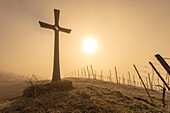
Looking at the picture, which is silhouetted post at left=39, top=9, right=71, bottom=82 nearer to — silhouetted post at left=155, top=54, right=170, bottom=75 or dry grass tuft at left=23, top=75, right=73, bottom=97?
dry grass tuft at left=23, top=75, right=73, bottom=97

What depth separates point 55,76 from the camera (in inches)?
445

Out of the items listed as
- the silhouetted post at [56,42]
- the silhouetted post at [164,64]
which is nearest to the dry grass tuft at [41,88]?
the silhouetted post at [56,42]

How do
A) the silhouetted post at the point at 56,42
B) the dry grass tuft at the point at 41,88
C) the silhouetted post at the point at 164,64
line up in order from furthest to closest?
1. the silhouetted post at the point at 56,42
2. the dry grass tuft at the point at 41,88
3. the silhouetted post at the point at 164,64

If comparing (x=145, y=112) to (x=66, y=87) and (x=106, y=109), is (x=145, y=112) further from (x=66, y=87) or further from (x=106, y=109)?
(x=66, y=87)

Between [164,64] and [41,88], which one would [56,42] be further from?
[164,64]

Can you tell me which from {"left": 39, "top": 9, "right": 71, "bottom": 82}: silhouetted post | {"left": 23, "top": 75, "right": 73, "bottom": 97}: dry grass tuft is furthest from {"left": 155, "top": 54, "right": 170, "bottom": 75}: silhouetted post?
{"left": 39, "top": 9, "right": 71, "bottom": 82}: silhouetted post

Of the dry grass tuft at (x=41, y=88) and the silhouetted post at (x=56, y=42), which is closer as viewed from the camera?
the dry grass tuft at (x=41, y=88)

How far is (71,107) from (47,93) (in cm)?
352

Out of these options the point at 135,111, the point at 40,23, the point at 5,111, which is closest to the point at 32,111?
the point at 5,111

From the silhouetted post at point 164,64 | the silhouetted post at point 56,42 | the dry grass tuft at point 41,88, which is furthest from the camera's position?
the silhouetted post at point 56,42

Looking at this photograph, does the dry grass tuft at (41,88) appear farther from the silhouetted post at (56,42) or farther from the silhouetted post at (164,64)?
the silhouetted post at (164,64)

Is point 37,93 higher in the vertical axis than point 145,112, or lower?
higher

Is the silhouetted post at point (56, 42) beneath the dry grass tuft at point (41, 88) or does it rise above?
above

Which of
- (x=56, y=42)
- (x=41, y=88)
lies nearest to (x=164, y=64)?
(x=41, y=88)
